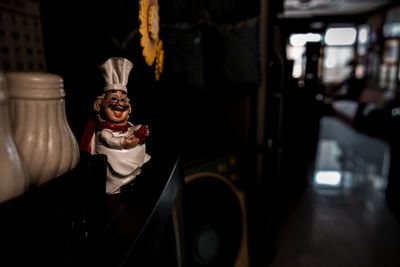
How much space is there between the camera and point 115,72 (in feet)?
2.19

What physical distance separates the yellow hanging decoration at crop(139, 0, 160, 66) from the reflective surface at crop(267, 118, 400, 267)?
1708 millimetres

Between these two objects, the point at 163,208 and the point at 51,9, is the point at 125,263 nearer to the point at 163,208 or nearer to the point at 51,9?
the point at 163,208

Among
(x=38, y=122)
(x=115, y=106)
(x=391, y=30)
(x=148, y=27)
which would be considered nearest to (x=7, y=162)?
(x=38, y=122)

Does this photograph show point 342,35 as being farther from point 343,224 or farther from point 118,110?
point 118,110

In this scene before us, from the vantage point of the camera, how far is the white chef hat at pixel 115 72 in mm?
654

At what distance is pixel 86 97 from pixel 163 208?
14.8 inches

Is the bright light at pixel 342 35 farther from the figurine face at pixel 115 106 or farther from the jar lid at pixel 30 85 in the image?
the jar lid at pixel 30 85

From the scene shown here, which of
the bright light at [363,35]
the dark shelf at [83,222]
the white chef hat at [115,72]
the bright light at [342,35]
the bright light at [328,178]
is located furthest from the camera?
the bright light at [342,35]

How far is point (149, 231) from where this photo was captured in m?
0.55

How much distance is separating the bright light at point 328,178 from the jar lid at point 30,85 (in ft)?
11.0

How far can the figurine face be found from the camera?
2.17 ft

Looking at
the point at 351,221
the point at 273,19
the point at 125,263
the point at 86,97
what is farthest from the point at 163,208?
the point at 351,221

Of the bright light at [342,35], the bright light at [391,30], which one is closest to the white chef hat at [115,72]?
the bright light at [391,30]

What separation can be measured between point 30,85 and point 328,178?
3593mm
